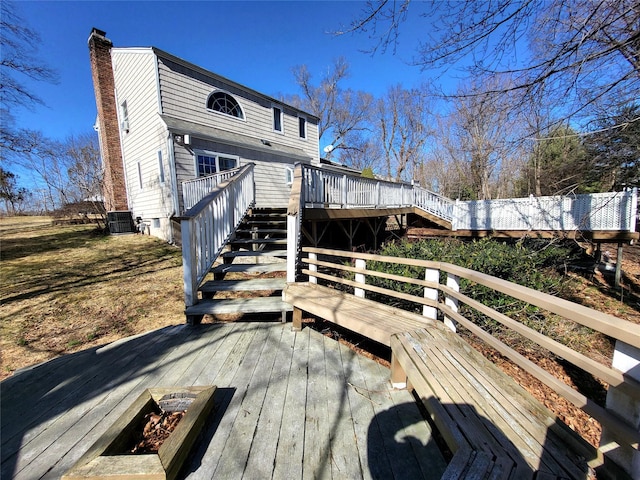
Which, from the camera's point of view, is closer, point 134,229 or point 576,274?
point 576,274

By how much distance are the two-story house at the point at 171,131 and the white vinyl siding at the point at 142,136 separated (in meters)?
0.03

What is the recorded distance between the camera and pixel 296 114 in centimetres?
1340

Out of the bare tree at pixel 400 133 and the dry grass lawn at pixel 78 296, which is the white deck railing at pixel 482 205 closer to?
the dry grass lawn at pixel 78 296

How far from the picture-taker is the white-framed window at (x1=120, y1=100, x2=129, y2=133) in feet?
34.8

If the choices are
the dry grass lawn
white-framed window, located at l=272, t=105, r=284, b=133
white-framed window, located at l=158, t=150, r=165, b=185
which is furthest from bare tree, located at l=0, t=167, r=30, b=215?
white-framed window, located at l=272, t=105, r=284, b=133

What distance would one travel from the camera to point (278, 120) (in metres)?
12.6

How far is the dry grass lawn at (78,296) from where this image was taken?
3.75 m

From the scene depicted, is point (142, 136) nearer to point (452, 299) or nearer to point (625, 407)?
point (452, 299)

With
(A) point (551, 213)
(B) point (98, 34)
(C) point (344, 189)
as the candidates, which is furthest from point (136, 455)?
(B) point (98, 34)

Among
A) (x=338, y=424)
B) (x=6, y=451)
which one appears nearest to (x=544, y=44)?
(x=338, y=424)

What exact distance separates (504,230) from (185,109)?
41.6 ft

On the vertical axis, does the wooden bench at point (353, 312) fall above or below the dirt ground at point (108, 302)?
above

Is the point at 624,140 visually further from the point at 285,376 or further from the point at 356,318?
the point at 285,376

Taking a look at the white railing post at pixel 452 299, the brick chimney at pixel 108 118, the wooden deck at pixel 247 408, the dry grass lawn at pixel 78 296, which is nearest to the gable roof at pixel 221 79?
the brick chimney at pixel 108 118
